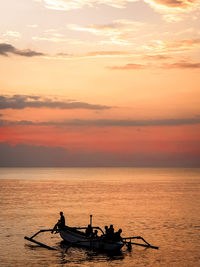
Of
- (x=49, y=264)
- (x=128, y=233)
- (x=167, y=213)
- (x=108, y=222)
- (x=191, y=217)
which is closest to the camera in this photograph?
(x=49, y=264)

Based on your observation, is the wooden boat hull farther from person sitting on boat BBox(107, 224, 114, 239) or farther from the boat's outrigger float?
person sitting on boat BBox(107, 224, 114, 239)

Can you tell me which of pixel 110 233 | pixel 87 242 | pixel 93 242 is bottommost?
pixel 87 242

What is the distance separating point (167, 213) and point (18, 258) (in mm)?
40691

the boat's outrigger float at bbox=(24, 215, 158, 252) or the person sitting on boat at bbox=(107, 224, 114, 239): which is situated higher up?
the person sitting on boat at bbox=(107, 224, 114, 239)

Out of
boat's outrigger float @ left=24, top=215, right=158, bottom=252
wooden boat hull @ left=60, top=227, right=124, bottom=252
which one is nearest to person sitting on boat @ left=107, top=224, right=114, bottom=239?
boat's outrigger float @ left=24, top=215, right=158, bottom=252

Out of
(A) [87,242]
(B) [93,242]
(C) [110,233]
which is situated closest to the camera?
(C) [110,233]

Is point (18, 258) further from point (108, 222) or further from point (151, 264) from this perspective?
point (108, 222)

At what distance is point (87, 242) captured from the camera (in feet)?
128

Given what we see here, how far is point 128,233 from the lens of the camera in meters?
48.9

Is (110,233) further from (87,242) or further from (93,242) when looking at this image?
(87,242)

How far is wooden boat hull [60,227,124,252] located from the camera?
3738 centimetres

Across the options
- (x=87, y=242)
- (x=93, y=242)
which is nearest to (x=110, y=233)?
(x=93, y=242)

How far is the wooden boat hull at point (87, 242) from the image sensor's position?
37.4 metres

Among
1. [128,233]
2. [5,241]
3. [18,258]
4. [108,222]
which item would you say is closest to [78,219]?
[108,222]
